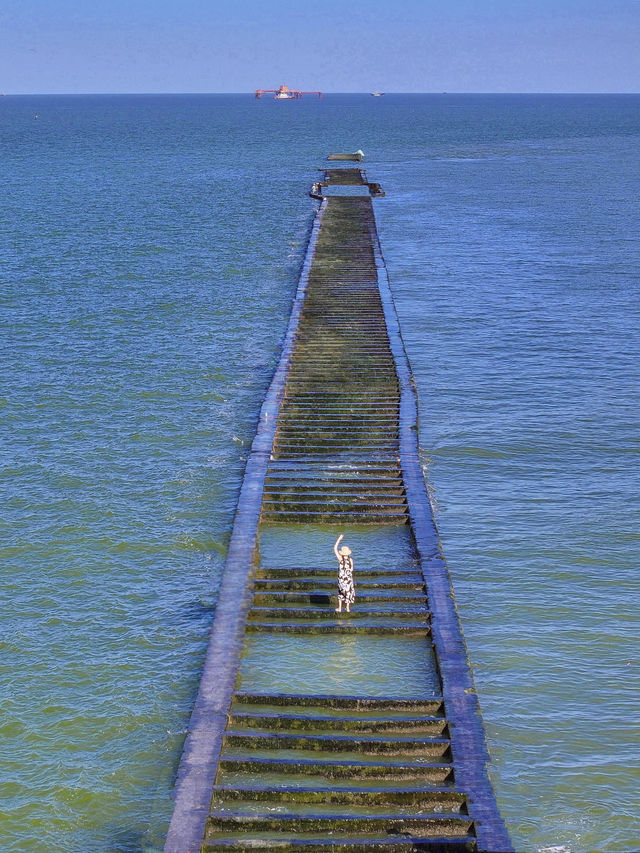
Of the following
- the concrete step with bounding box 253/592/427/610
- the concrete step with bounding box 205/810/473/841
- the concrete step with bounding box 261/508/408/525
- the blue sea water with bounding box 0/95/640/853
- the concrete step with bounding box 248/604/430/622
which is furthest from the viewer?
the concrete step with bounding box 261/508/408/525

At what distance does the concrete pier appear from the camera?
15.2 m

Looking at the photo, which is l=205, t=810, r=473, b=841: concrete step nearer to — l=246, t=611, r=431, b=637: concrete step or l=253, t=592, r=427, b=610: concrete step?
l=246, t=611, r=431, b=637: concrete step

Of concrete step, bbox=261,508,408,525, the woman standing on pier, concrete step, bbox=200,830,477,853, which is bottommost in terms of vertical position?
concrete step, bbox=200,830,477,853

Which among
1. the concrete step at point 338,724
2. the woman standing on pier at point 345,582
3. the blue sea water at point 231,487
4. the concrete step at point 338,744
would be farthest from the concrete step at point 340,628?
the concrete step at point 338,744

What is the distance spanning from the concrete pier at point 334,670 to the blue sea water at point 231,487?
0.67 meters

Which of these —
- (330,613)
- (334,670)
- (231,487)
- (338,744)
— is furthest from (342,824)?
(231,487)

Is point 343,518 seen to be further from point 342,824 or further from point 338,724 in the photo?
point 342,824

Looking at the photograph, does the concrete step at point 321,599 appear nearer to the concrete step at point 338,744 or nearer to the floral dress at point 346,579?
the floral dress at point 346,579

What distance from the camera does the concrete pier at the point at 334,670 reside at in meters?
15.2

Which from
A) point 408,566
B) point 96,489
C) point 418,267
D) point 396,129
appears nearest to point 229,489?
point 96,489

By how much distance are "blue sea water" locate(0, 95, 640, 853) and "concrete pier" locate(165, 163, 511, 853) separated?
666 mm

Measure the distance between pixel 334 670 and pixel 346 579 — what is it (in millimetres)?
2062

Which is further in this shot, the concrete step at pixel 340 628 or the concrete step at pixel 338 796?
the concrete step at pixel 340 628

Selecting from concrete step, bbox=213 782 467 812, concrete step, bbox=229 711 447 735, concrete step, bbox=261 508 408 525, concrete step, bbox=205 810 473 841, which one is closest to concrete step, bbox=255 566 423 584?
concrete step, bbox=261 508 408 525
